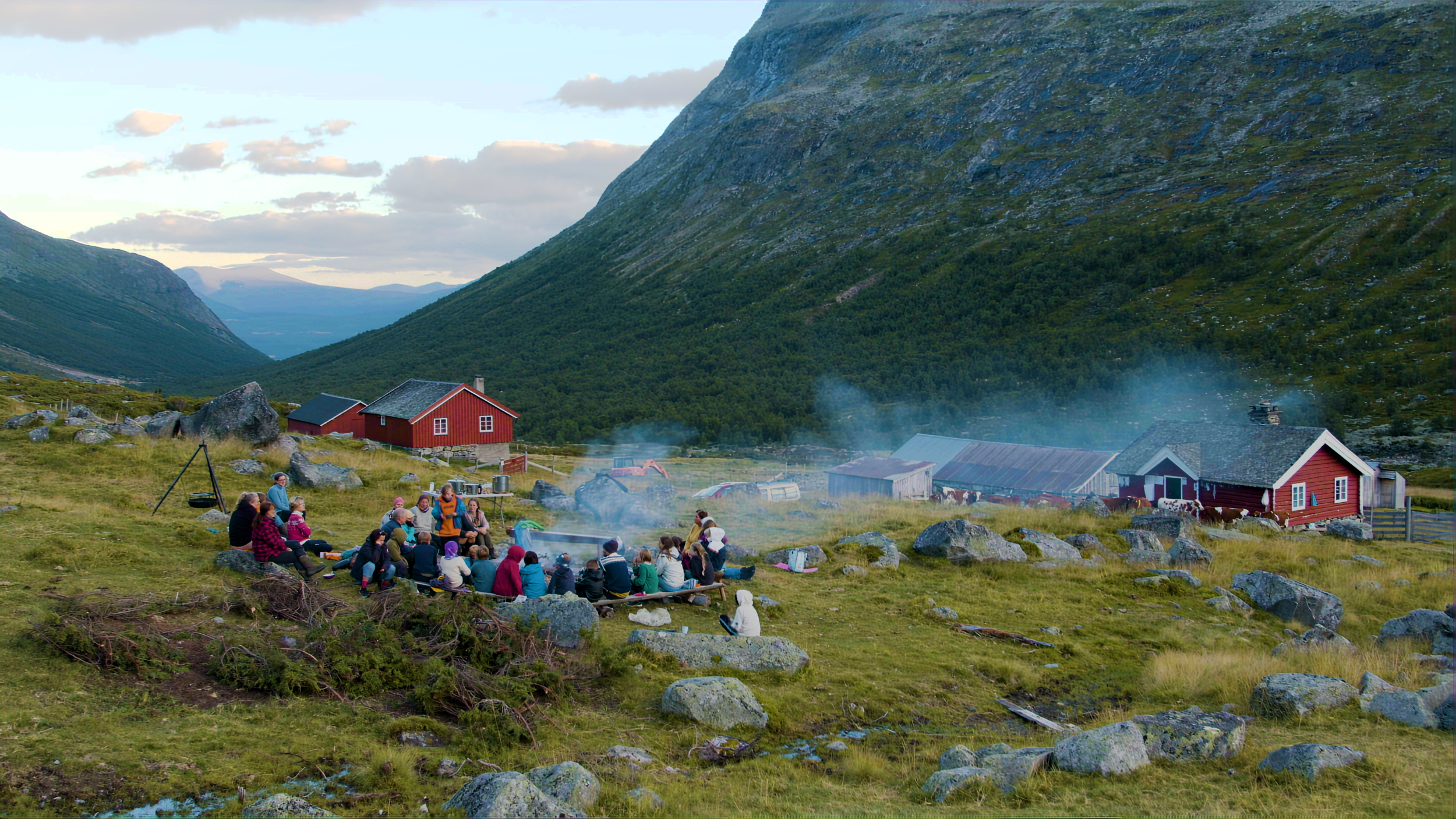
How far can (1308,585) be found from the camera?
16.5 m

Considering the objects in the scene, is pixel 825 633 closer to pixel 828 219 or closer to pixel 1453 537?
pixel 1453 537

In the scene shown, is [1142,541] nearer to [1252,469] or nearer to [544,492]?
[1252,469]

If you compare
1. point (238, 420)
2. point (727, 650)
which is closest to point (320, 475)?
point (238, 420)

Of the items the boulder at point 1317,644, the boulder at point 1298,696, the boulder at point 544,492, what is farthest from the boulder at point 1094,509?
the boulder at point 544,492

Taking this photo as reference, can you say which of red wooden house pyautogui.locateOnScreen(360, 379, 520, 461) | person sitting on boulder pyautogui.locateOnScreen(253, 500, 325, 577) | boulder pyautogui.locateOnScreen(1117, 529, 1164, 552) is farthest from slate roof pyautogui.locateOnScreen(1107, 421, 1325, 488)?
red wooden house pyautogui.locateOnScreen(360, 379, 520, 461)

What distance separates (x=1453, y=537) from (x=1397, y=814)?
34.1m

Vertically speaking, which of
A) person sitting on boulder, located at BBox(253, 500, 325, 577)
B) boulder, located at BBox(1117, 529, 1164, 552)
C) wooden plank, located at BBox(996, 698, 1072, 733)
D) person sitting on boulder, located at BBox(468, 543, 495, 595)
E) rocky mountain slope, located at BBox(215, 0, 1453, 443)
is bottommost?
wooden plank, located at BBox(996, 698, 1072, 733)

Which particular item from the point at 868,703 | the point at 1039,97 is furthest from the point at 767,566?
the point at 1039,97

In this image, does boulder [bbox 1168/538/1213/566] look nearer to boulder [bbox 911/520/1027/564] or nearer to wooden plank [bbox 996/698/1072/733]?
boulder [bbox 911/520/1027/564]

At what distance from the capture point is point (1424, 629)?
45.9 feet

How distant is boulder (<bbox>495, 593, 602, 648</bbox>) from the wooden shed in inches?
1310

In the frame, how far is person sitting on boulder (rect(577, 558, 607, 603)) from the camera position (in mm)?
13461

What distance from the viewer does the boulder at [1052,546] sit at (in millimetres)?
20188

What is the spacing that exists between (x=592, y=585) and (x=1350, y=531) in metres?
28.4
